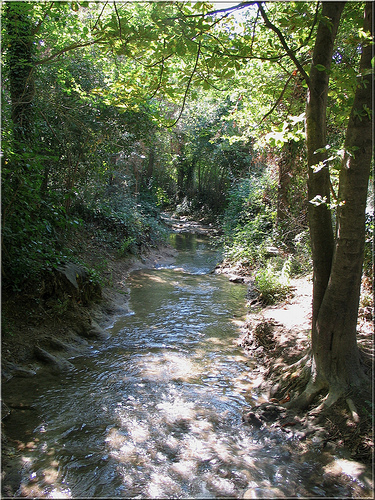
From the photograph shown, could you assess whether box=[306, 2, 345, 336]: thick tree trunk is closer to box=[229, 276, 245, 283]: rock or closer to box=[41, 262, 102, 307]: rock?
box=[41, 262, 102, 307]: rock

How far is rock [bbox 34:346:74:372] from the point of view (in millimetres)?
5527

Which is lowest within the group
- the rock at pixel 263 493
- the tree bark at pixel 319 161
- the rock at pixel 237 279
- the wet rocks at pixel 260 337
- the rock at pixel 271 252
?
the rock at pixel 263 493

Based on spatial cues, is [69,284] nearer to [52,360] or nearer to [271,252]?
[52,360]

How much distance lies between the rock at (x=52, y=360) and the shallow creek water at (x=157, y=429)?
17 cm

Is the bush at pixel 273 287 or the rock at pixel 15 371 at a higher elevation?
the bush at pixel 273 287

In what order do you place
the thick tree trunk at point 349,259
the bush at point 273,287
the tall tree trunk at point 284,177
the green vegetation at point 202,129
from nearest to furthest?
the thick tree trunk at point 349,259 → the green vegetation at point 202,129 → the bush at point 273,287 → the tall tree trunk at point 284,177

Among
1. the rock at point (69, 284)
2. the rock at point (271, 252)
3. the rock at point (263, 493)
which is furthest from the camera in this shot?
the rock at point (271, 252)

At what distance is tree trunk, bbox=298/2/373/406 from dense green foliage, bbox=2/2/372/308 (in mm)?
271

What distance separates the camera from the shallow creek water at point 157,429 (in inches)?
121

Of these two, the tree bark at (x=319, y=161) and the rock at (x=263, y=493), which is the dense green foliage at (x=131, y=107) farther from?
the rock at (x=263, y=493)

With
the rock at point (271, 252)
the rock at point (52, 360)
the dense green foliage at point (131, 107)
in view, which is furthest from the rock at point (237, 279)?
the rock at point (52, 360)

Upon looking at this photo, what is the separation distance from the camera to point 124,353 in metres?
6.23

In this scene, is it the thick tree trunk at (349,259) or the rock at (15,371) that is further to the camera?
the rock at (15,371)

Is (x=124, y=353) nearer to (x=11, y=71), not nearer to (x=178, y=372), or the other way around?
(x=178, y=372)
